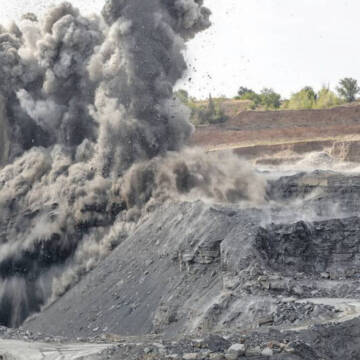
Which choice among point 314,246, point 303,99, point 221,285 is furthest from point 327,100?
point 221,285

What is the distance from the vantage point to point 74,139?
54969mm

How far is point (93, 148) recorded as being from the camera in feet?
175

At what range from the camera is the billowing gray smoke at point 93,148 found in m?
48.7

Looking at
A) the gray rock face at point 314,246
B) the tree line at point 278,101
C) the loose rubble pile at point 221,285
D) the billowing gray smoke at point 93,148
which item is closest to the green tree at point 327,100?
the tree line at point 278,101

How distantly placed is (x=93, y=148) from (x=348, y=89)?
4681 cm

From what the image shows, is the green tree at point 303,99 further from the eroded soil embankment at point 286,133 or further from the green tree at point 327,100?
the eroded soil embankment at point 286,133

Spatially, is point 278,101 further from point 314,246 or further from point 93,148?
point 314,246

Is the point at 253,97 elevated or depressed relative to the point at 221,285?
elevated

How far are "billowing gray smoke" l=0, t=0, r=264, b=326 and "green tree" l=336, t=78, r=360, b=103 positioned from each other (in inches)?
1716

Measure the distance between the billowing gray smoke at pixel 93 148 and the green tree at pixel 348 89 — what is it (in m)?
43.6

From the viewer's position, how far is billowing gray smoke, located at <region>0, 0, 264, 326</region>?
4869 centimetres

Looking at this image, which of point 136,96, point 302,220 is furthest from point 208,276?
point 136,96

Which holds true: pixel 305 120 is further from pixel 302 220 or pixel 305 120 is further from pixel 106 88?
pixel 302 220

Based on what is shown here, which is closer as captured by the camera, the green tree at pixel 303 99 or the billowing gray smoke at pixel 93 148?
the billowing gray smoke at pixel 93 148
